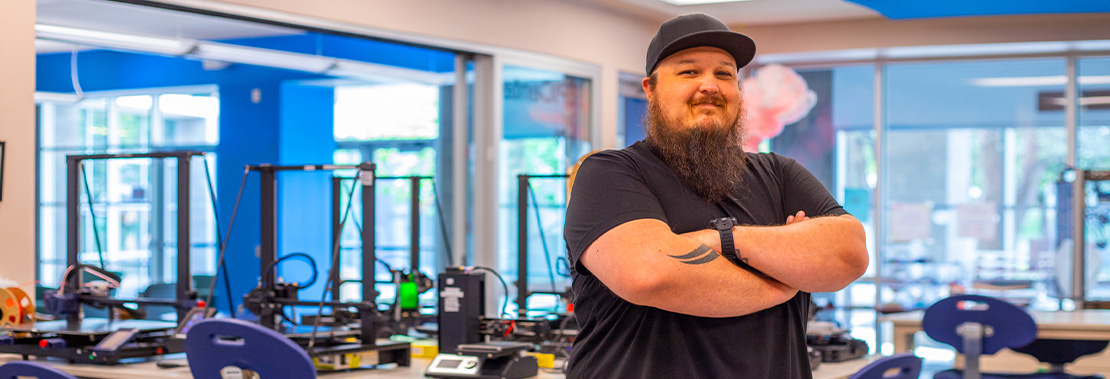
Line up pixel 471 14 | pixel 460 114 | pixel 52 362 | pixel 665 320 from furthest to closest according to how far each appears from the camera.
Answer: pixel 460 114 < pixel 471 14 < pixel 52 362 < pixel 665 320

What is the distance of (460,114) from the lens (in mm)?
6074

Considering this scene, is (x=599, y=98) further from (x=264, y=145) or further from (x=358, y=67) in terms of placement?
(x=264, y=145)

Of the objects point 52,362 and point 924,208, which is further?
point 924,208

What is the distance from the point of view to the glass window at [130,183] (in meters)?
8.55

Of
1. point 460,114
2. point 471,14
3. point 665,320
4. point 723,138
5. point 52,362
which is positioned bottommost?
point 52,362

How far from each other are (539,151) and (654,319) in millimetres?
4982

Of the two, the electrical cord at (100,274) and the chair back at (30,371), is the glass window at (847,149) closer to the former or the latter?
the electrical cord at (100,274)

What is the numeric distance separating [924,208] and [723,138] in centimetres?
636

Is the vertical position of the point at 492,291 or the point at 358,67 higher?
the point at 358,67

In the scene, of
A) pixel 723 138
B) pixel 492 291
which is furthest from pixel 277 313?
pixel 723 138

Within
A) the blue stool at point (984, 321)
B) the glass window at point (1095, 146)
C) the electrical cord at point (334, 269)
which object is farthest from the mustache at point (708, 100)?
the glass window at point (1095, 146)

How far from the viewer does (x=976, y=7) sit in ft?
19.8

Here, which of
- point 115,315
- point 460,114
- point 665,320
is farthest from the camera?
point 460,114

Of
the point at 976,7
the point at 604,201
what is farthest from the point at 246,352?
the point at 976,7
